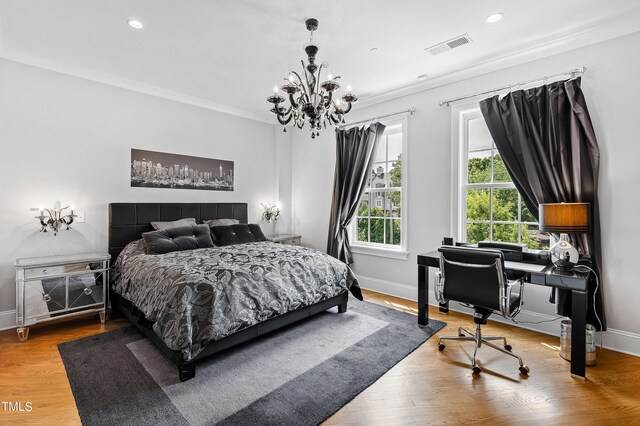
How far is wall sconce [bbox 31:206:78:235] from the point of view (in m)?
3.32

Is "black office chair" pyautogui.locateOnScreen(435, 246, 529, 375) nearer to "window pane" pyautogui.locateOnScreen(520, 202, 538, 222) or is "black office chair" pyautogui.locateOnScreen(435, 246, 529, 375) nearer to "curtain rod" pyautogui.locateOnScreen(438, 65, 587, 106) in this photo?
"window pane" pyautogui.locateOnScreen(520, 202, 538, 222)

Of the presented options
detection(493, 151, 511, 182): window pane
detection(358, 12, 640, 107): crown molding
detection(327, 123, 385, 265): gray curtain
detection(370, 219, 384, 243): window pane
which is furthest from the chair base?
detection(358, 12, 640, 107): crown molding

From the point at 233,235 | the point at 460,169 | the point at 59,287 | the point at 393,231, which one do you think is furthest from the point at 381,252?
the point at 59,287

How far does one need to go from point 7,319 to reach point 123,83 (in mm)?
2895

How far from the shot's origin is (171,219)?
13.9 ft

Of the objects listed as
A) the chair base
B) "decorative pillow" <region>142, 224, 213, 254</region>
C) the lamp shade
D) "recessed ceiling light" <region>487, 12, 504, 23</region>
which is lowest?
the chair base

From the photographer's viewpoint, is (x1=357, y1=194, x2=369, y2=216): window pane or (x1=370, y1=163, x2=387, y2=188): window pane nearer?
(x1=370, y1=163, x2=387, y2=188): window pane

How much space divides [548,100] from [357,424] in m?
3.24

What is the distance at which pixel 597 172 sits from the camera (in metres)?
2.73

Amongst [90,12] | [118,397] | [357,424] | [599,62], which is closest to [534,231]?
[599,62]

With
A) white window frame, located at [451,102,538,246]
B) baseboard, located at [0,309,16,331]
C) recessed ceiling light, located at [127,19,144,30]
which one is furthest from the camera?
white window frame, located at [451,102,538,246]

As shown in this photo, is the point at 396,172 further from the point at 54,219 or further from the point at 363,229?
the point at 54,219

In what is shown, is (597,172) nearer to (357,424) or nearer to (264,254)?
(357,424)

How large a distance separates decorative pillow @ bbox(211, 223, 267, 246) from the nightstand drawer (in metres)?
1.39
